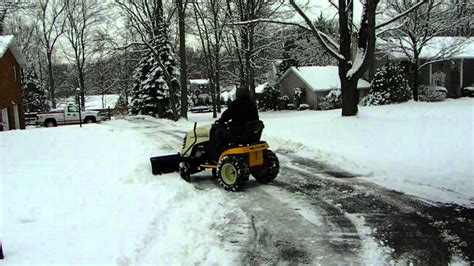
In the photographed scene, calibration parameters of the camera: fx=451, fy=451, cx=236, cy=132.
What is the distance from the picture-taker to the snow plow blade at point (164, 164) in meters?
9.30

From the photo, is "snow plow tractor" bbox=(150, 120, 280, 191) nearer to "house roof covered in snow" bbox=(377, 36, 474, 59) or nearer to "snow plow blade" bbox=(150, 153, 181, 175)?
"snow plow blade" bbox=(150, 153, 181, 175)

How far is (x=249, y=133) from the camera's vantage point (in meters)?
8.11

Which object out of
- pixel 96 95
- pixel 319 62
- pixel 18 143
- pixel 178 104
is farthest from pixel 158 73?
pixel 96 95

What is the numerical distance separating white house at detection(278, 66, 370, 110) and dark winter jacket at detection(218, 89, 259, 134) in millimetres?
32471

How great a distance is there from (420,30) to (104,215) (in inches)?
1334

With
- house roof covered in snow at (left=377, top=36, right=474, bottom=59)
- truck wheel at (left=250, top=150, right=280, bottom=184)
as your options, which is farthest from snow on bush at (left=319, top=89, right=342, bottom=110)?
truck wheel at (left=250, top=150, right=280, bottom=184)

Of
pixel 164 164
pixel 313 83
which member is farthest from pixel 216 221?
pixel 313 83

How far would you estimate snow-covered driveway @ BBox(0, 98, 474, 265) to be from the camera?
484 cm

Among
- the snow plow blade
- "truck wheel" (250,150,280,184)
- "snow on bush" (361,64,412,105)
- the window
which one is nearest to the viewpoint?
"truck wheel" (250,150,280,184)

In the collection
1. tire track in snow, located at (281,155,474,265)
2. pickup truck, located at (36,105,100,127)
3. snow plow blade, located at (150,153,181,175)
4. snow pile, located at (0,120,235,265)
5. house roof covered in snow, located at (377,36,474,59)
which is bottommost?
tire track in snow, located at (281,155,474,265)

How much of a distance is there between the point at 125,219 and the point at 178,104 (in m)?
32.9

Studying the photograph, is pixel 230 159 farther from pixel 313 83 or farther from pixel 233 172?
pixel 313 83

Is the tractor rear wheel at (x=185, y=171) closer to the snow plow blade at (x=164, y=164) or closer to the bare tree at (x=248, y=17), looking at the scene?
the snow plow blade at (x=164, y=164)

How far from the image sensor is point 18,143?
15.5 meters
